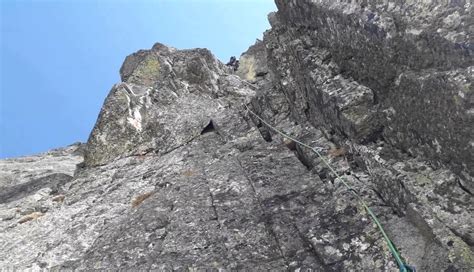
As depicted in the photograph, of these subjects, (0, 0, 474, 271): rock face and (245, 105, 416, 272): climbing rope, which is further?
(0, 0, 474, 271): rock face

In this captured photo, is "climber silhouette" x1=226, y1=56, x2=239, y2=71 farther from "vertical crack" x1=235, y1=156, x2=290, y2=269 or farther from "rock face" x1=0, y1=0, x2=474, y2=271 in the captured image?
"vertical crack" x1=235, y1=156, x2=290, y2=269

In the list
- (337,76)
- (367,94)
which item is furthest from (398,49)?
(337,76)

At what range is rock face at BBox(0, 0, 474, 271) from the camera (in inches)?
306

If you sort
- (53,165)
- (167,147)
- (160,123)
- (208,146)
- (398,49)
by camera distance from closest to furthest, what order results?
(398,49) → (208,146) → (167,147) → (160,123) → (53,165)

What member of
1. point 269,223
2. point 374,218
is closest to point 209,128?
point 269,223

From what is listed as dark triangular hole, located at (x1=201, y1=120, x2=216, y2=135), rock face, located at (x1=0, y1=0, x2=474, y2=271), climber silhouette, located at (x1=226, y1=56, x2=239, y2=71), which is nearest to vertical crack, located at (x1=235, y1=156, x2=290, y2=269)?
rock face, located at (x1=0, y1=0, x2=474, y2=271)

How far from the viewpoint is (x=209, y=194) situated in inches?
450

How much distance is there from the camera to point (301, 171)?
1128 centimetres

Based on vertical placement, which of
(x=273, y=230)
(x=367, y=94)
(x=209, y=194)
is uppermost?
(x=367, y=94)

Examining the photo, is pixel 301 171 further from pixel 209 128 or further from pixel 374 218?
pixel 209 128

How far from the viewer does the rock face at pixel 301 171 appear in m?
7.78

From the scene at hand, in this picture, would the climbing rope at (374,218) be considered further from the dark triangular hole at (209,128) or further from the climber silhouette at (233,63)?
the climber silhouette at (233,63)

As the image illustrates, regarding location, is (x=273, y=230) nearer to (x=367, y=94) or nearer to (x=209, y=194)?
(x=209, y=194)

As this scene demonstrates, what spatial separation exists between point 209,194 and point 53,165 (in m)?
12.1
